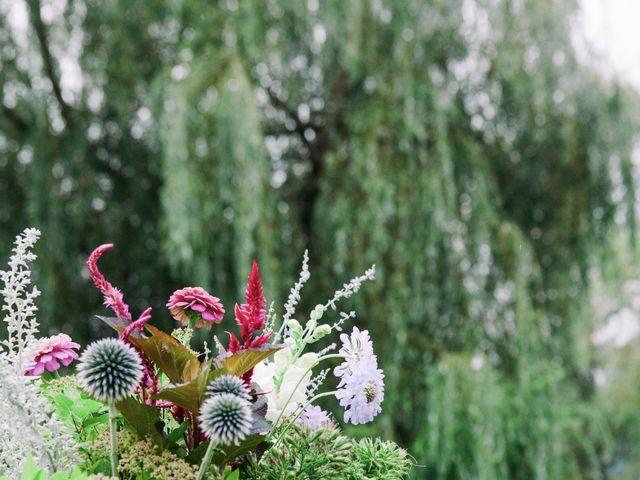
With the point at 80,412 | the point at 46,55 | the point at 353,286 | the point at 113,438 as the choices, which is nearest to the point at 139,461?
the point at 113,438

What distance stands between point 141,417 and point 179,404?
53mm

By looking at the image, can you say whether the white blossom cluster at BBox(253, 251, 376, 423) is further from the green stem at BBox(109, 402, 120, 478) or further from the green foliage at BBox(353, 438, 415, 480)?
the green stem at BBox(109, 402, 120, 478)

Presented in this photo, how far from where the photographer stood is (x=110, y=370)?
91 centimetres

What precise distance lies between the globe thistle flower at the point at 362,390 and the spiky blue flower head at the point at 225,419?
0.60 feet

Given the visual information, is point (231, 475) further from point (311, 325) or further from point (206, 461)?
point (311, 325)

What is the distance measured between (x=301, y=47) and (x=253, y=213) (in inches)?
45.3

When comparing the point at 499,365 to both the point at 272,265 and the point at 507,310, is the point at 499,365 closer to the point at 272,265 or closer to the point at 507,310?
the point at 507,310

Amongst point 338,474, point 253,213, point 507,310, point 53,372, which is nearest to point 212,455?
point 338,474

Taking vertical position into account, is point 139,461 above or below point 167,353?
below

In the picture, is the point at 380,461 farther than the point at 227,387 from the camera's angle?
Yes

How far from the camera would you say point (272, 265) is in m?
4.00

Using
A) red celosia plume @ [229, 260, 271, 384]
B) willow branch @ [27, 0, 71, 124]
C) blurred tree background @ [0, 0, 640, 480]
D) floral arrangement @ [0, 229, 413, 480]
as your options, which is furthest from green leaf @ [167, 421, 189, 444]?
willow branch @ [27, 0, 71, 124]

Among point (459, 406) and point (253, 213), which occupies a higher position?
point (253, 213)

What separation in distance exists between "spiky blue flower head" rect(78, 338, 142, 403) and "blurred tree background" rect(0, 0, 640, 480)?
2769mm
